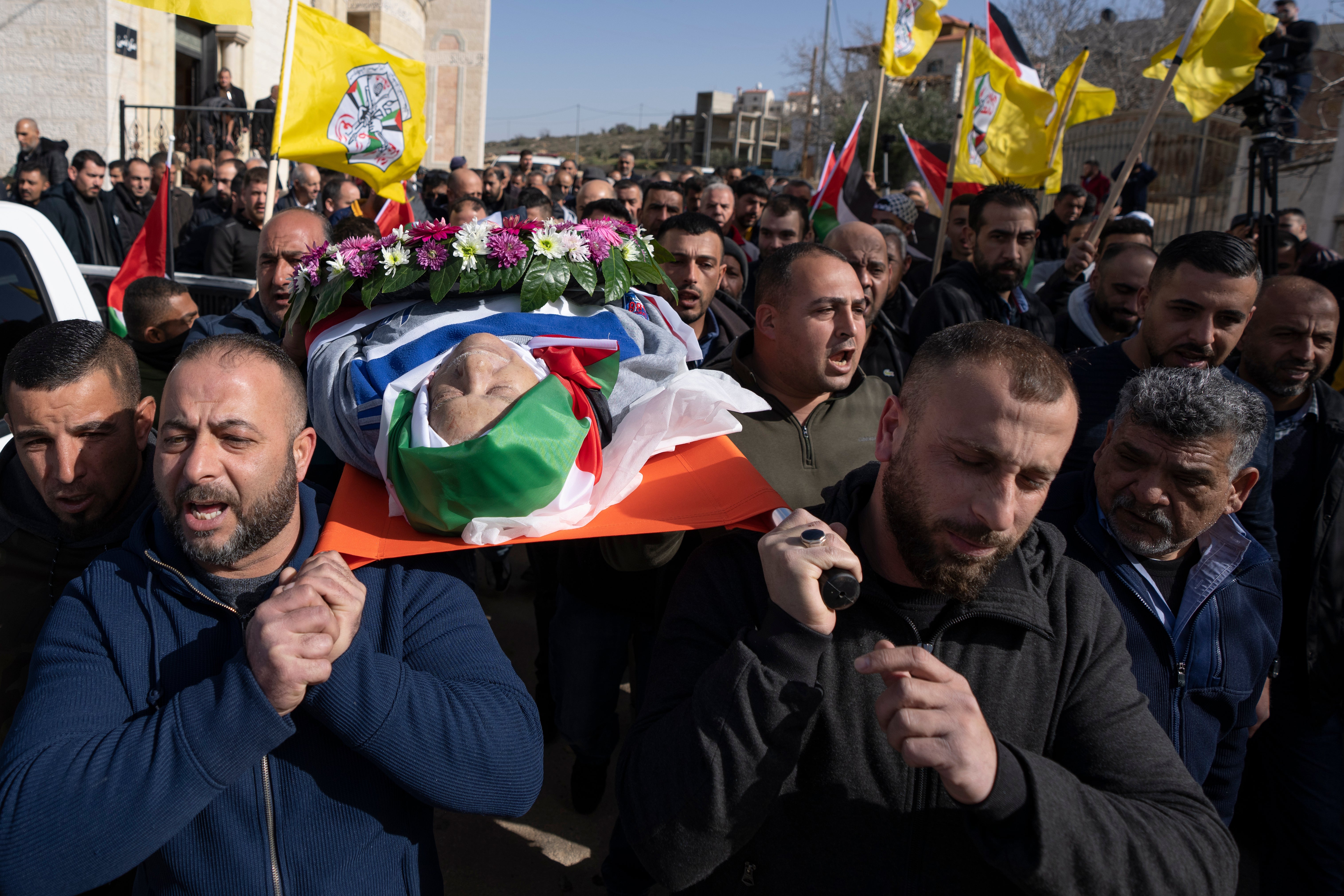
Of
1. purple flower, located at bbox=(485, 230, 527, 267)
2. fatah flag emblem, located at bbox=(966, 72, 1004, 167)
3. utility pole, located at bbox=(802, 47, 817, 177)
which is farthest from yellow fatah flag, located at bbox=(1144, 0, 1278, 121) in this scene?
utility pole, located at bbox=(802, 47, 817, 177)

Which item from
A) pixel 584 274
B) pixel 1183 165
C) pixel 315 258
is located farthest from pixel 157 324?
pixel 1183 165

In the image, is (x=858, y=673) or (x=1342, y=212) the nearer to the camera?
(x=858, y=673)

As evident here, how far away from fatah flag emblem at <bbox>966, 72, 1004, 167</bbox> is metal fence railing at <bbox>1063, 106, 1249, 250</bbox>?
10.2 meters

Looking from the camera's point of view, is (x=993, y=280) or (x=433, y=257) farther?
(x=993, y=280)

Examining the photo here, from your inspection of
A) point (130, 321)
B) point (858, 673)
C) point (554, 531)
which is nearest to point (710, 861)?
point (858, 673)

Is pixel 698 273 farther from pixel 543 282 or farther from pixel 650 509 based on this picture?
pixel 650 509


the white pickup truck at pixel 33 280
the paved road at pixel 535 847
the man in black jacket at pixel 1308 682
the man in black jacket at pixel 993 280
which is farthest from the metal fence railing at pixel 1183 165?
the white pickup truck at pixel 33 280

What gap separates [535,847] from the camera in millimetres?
3416

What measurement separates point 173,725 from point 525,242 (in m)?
1.52

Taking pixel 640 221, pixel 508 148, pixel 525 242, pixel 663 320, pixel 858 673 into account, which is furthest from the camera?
pixel 508 148

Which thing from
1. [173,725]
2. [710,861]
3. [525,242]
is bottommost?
[710,861]

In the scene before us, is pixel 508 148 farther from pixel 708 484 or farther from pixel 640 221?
pixel 708 484

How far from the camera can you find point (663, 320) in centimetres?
284

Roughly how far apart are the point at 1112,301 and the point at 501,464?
3734 mm
